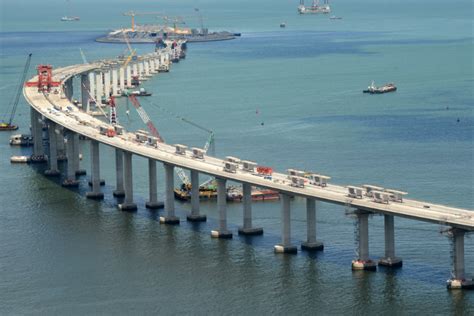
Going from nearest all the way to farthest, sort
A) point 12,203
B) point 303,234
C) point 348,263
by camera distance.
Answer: point 348,263 < point 303,234 < point 12,203

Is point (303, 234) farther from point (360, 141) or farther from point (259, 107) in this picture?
point (259, 107)

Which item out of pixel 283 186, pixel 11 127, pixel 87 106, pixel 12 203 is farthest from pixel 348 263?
pixel 87 106

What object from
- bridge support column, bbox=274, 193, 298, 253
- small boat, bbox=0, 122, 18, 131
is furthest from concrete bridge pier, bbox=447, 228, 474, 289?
small boat, bbox=0, 122, 18, 131

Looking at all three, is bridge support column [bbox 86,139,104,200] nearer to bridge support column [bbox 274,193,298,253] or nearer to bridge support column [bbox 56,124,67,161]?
bridge support column [bbox 56,124,67,161]

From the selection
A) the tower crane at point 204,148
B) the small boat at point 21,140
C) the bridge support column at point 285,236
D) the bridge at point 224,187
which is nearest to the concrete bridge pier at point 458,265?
the bridge at point 224,187

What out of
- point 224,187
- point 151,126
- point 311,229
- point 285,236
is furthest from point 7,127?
point 311,229
